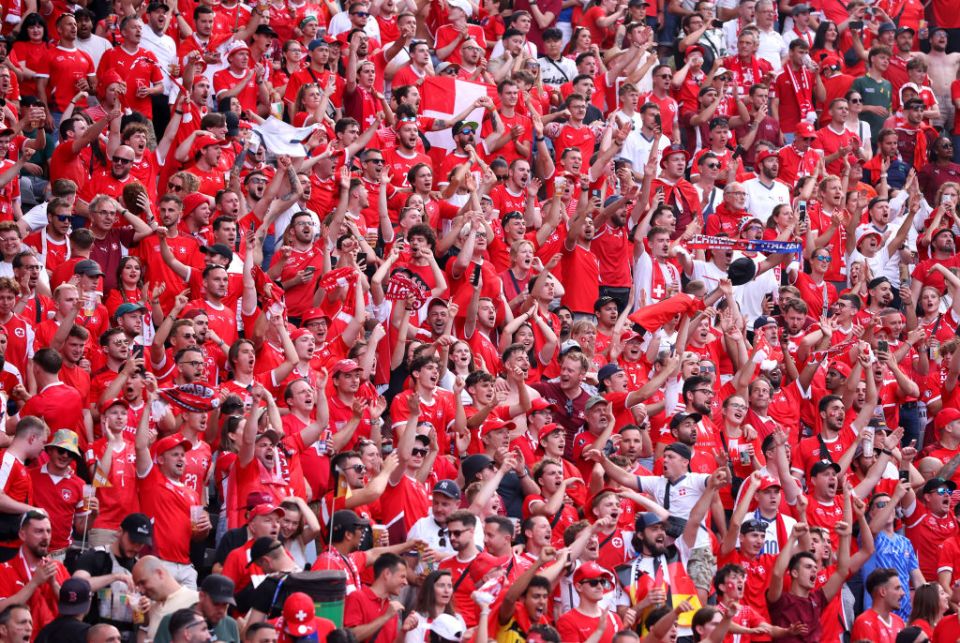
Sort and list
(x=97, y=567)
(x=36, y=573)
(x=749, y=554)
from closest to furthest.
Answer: (x=36, y=573) < (x=97, y=567) < (x=749, y=554)

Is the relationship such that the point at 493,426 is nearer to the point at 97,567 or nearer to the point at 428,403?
the point at 428,403

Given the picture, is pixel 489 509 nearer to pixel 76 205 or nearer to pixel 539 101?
pixel 76 205

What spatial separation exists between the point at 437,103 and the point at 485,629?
25.6ft

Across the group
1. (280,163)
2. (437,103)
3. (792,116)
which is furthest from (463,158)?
(792,116)

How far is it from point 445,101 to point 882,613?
22.2 feet

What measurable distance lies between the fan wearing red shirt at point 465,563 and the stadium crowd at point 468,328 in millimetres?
26

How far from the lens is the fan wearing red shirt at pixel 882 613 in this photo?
12.4 m

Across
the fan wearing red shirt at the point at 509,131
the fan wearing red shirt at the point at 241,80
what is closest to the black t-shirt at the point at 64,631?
the fan wearing red shirt at the point at 241,80

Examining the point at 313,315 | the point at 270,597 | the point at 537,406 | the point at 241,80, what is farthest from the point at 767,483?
the point at 241,80

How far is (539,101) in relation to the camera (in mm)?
17969

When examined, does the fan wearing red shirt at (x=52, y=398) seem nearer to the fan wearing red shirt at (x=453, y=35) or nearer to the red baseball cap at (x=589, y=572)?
the red baseball cap at (x=589, y=572)

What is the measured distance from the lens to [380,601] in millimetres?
10422

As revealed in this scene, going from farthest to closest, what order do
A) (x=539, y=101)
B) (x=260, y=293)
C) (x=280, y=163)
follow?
(x=539, y=101), (x=280, y=163), (x=260, y=293)

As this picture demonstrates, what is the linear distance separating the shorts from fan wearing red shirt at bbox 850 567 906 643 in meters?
1.09
